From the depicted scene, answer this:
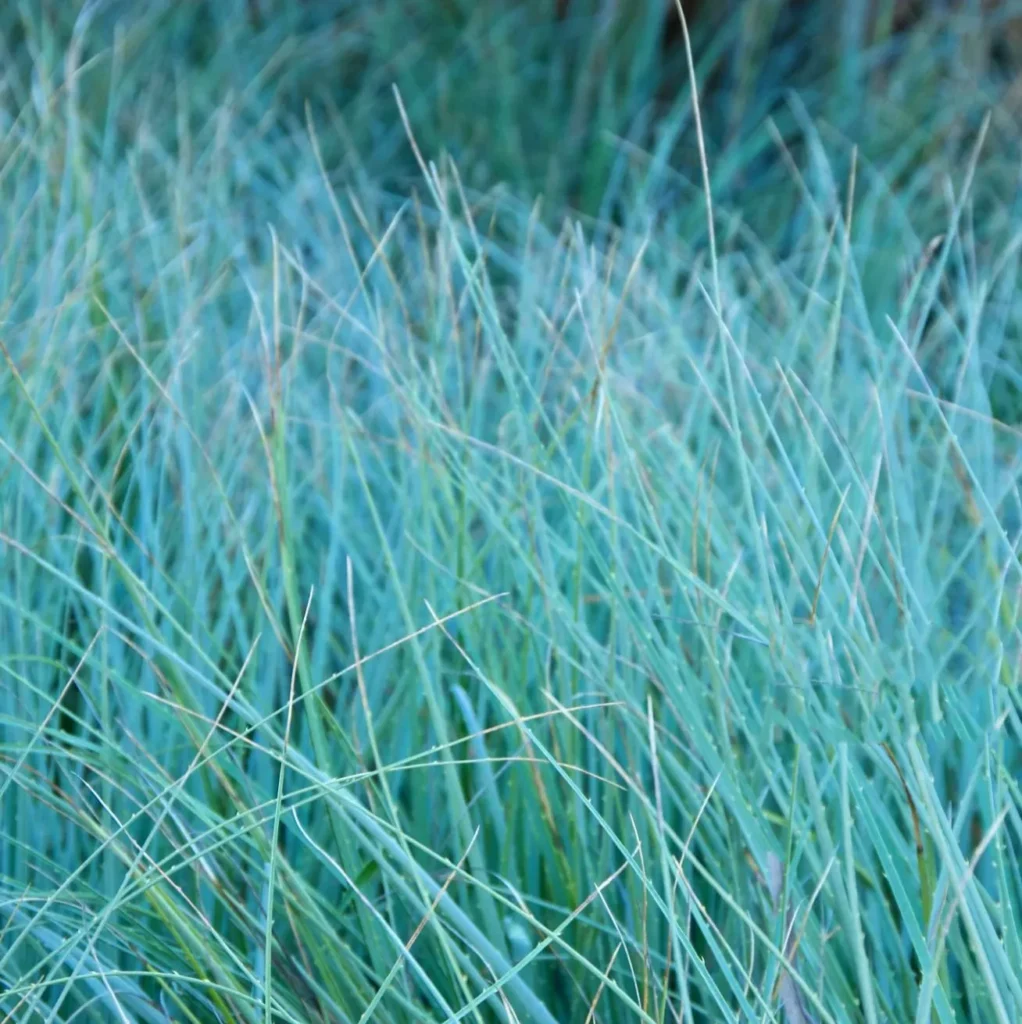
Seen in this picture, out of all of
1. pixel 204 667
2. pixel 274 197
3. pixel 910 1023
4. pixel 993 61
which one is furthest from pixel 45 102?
pixel 993 61

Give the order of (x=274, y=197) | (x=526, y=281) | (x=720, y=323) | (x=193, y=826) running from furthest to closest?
(x=274, y=197), (x=526, y=281), (x=193, y=826), (x=720, y=323)

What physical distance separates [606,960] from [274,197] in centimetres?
124

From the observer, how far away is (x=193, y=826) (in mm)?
746

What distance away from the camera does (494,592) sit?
917mm

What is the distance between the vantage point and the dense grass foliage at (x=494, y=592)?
2.09 ft

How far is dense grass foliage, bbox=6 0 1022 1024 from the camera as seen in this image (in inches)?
25.1

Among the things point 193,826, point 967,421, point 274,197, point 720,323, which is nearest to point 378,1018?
point 193,826

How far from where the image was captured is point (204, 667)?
2.80 ft

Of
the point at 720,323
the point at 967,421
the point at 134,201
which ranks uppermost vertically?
the point at 720,323

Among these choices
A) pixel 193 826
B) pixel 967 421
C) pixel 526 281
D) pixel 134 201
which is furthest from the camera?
pixel 134 201

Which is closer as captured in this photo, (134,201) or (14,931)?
(14,931)

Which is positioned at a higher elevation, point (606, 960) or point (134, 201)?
point (134, 201)

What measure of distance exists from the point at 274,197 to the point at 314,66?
38cm

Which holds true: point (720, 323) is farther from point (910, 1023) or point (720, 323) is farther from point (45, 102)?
point (45, 102)
